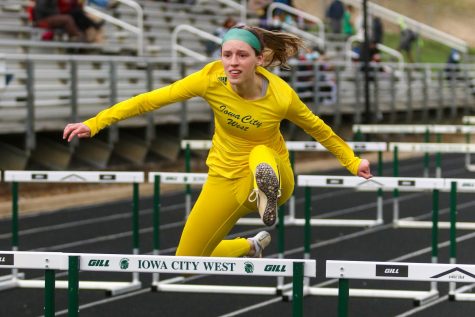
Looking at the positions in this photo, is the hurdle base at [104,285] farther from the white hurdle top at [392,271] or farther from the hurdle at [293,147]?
the white hurdle top at [392,271]

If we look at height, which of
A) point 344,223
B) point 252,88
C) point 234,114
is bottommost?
point 344,223

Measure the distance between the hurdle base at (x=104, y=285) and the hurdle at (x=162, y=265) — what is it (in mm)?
4005

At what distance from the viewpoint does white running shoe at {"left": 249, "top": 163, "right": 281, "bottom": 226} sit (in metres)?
6.67

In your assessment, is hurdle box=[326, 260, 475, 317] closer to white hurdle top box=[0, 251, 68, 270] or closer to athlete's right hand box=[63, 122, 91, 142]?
white hurdle top box=[0, 251, 68, 270]

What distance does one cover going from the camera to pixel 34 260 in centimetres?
580

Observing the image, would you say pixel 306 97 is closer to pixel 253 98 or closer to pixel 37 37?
pixel 37 37

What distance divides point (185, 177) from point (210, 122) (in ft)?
31.0

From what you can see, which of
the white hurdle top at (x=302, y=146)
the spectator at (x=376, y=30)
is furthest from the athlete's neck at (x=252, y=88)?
the spectator at (x=376, y=30)

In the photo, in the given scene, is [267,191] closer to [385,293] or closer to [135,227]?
[385,293]

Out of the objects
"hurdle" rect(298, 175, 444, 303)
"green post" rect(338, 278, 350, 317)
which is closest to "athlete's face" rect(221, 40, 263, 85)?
"green post" rect(338, 278, 350, 317)

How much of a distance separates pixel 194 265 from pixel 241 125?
1.42 metres

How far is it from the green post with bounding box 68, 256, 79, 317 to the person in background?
98cm

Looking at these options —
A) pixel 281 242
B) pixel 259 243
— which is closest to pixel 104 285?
pixel 281 242

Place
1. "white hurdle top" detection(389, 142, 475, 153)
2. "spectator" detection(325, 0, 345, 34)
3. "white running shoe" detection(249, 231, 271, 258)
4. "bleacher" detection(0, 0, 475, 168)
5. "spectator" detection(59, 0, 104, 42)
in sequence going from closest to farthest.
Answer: "white running shoe" detection(249, 231, 271, 258), "white hurdle top" detection(389, 142, 475, 153), "bleacher" detection(0, 0, 475, 168), "spectator" detection(59, 0, 104, 42), "spectator" detection(325, 0, 345, 34)
